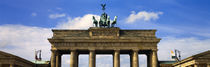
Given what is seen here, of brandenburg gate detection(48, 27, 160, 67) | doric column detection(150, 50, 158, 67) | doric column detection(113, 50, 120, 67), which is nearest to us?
doric column detection(113, 50, 120, 67)

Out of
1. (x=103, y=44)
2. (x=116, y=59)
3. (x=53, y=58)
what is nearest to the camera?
(x=53, y=58)

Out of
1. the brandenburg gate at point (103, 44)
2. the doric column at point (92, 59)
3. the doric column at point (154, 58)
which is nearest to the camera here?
the doric column at point (92, 59)

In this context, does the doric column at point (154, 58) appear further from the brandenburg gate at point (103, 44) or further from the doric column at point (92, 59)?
the doric column at point (92, 59)

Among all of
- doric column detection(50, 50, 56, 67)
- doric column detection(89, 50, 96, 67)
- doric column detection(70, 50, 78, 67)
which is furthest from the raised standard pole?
doric column detection(50, 50, 56, 67)

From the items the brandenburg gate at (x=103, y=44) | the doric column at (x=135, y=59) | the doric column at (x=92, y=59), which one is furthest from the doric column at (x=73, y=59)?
the doric column at (x=135, y=59)

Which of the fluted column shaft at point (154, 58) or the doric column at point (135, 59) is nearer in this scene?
the doric column at point (135, 59)

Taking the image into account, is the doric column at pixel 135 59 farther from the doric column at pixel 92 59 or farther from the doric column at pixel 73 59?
the doric column at pixel 73 59

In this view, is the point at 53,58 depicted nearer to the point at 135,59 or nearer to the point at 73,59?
the point at 73,59

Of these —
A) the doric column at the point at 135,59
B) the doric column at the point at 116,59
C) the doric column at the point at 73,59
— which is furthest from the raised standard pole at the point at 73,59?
the doric column at the point at 135,59

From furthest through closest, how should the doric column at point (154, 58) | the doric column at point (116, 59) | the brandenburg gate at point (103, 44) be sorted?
the brandenburg gate at point (103, 44) < the doric column at point (154, 58) < the doric column at point (116, 59)

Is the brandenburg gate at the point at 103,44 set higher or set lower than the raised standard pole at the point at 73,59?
higher

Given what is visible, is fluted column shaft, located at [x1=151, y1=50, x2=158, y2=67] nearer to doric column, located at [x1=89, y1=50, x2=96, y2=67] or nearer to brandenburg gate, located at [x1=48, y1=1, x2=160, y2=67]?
brandenburg gate, located at [x1=48, y1=1, x2=160, y2=67]

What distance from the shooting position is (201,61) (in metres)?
61.4

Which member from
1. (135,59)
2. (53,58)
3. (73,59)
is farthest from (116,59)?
(53,58)
